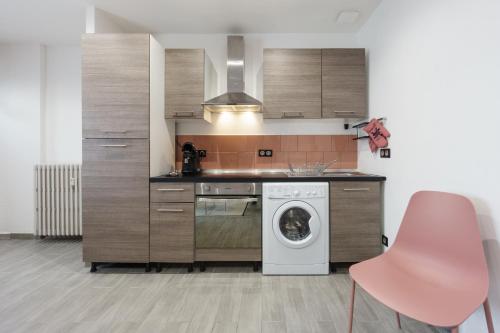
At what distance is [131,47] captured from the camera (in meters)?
2.35

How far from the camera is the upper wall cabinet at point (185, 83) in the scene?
2674mm

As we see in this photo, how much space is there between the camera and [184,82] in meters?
2.68

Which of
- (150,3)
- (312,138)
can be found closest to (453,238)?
(312,138)

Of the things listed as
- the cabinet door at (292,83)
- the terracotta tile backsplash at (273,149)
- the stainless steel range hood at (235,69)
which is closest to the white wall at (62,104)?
the terracotta tile backsplash at (273,149)

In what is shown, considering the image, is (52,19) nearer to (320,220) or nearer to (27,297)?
(27,297)

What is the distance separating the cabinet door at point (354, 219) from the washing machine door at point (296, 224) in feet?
0.65

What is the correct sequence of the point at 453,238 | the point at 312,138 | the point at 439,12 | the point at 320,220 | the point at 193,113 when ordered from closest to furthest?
the point at 453,238
the point at 439,12
the point at 320,220
the point at 193,113
the point at 312,138

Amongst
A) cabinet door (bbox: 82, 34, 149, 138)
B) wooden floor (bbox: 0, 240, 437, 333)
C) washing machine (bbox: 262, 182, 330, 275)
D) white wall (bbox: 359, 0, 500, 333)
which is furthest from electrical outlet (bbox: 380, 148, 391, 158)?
cabinet door (bbox: 82, 34, 149, 138)

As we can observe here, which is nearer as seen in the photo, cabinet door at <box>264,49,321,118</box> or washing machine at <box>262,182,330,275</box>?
washing machine at <box>262,182,330,275</box>

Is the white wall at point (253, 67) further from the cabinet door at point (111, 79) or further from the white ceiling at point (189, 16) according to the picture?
the cabinet door at point (111, 79)

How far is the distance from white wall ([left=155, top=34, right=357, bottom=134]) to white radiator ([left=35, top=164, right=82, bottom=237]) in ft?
5.26

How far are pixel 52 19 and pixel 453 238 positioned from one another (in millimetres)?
3984

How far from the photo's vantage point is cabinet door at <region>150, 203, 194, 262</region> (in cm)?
238

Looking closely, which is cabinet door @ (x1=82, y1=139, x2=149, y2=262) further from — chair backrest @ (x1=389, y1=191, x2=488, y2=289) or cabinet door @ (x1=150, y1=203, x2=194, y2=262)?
chair backrest @ (x1=389, y1=191, x2=488, y2=289)
